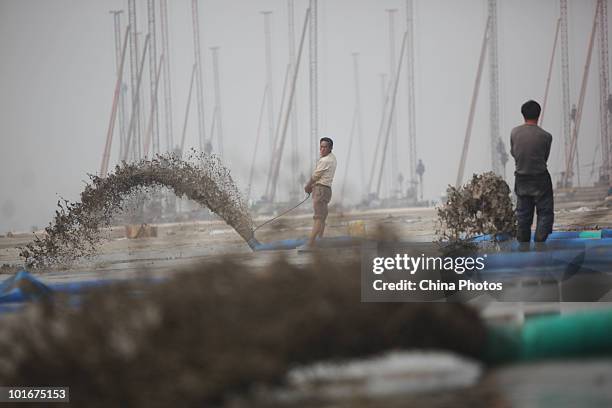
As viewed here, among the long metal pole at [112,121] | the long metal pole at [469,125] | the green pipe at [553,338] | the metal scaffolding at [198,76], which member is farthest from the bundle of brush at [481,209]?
the long metal pole at [469,125]

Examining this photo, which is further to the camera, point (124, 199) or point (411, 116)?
point (411, 116)

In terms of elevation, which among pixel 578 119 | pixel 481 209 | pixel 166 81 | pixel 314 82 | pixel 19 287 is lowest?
pixel 19 287

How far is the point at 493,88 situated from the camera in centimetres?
3128

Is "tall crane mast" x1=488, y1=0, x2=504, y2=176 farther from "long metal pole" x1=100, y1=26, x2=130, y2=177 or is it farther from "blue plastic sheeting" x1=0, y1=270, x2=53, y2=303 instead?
"blue plastic sheeting" x1=0, y1=270, x2=53, y2=303

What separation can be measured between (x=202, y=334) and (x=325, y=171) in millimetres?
7157

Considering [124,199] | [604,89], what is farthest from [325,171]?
[604,89]

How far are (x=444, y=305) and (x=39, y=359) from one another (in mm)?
1739

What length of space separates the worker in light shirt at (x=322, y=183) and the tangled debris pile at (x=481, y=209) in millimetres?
2332

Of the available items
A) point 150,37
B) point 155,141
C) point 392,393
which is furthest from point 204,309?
point 155,141

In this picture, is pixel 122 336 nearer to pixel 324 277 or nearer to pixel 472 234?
pixel 324 277

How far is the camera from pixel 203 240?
62.3 feet

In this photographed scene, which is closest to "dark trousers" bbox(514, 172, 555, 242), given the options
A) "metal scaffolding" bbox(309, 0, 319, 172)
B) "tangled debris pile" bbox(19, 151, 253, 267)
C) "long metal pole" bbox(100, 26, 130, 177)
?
"tangled debris pile" bbox(19, 151, 253, 267)

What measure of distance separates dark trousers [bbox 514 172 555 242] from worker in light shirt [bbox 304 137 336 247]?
361cm

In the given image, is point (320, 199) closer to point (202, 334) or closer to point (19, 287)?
point (19, 287)
